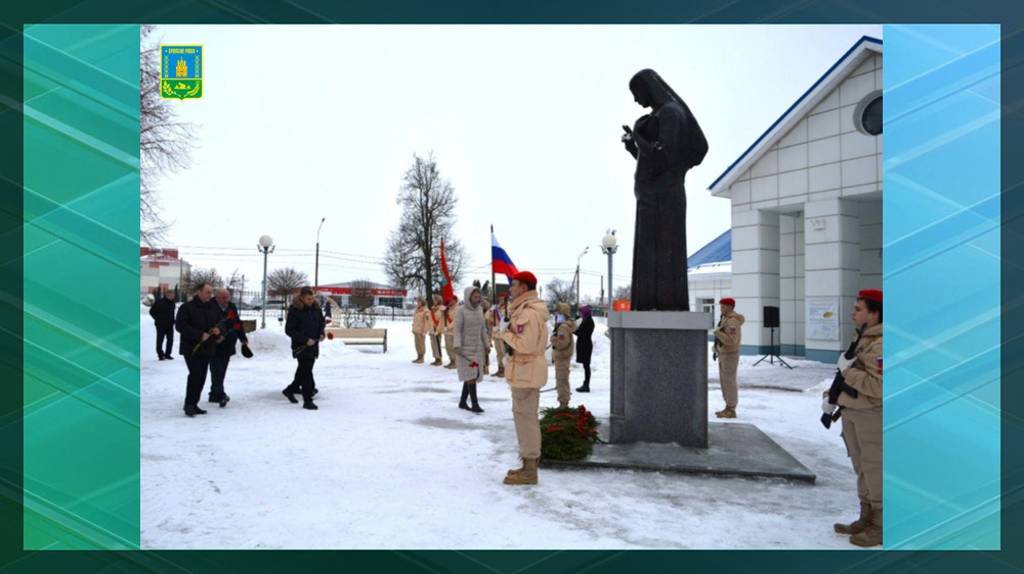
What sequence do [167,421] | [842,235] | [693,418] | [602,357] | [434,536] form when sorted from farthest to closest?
[602,357] < [842,235] < [167,421] < [693,418] < [434,536]

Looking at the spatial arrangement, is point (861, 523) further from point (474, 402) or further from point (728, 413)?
point (474, 402)

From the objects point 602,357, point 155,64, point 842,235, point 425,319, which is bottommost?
point 602,357

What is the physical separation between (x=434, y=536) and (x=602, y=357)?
14625 mm

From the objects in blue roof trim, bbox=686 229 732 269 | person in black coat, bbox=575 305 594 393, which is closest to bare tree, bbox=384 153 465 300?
blue roof trim, bbox=686 229 732 269

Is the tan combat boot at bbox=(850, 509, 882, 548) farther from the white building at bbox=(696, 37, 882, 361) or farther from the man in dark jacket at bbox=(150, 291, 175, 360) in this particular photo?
the man in dark jacket at bbox=(150, 291, 175, 360)

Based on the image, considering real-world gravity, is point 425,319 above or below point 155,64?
below

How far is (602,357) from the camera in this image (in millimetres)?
18297

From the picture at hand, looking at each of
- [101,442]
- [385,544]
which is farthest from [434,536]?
[101,442]

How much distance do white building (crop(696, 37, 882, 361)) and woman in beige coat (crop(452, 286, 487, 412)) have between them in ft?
34.5

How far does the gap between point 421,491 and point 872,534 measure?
3.28 m

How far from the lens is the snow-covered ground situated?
4.09m
